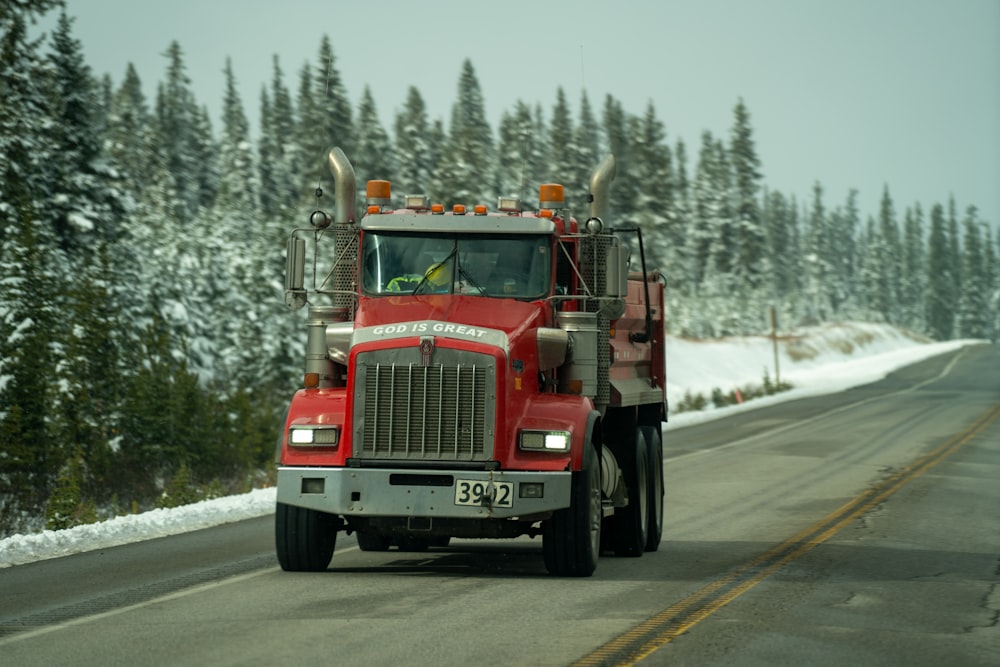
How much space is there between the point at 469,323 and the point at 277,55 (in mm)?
108362

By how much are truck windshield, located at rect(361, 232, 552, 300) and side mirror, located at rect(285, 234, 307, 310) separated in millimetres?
524

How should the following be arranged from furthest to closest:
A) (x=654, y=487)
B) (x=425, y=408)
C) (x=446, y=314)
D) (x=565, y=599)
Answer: (x=654, y=487), (x=446, y=314), (x=425, y=408), (x=565, y=599)

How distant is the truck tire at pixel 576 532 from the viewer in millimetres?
10641

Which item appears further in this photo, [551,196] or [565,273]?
[551,196]

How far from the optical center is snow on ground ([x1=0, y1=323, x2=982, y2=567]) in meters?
13.3

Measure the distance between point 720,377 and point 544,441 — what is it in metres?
60.3

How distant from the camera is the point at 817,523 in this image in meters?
15.6

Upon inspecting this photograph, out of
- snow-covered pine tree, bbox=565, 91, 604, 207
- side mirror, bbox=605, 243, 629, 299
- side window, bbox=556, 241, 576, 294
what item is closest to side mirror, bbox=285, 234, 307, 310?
side window, bbox=556, 241, 576, 294

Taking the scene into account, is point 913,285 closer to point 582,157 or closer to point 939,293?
point 939,293

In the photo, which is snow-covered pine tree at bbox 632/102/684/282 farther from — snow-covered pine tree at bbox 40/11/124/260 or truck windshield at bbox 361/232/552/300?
truck windshield at bbox 361/232/552/300

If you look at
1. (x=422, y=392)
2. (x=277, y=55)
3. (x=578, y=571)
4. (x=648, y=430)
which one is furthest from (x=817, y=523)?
(x=277, y=55)

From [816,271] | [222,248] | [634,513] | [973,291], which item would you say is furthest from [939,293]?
[634,513]

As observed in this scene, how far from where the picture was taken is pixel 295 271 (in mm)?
11305

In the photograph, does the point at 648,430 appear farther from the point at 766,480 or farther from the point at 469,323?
the point at 766,480
